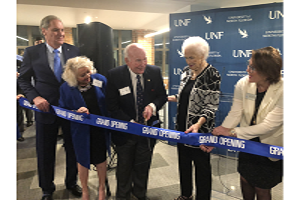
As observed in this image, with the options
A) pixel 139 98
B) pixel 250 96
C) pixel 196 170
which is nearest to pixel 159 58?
pixel 139 98

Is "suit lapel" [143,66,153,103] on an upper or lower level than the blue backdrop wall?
lower

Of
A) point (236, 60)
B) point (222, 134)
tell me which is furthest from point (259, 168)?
point (236, 60)

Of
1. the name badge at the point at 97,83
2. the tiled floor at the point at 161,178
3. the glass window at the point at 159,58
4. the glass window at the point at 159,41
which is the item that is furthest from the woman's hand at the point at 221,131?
the name badge at the point at 97,83

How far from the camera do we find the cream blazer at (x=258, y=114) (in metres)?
1.35

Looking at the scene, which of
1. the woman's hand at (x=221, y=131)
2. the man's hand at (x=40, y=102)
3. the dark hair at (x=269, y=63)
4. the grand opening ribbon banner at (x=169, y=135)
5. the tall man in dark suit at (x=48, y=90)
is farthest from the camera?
the man's hand at (x=40, y=102)

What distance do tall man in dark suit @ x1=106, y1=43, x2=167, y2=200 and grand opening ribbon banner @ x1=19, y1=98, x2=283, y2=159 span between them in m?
0.07

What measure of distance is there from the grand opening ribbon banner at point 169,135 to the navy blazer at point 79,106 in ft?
0.22

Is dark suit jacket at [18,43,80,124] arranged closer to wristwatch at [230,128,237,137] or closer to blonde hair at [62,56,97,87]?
blonde hair at [62,56,97,87]

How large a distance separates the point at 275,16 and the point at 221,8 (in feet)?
1.24

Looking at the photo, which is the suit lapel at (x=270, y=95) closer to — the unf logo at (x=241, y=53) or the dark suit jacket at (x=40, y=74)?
the unf logo at (x=241, y=53)

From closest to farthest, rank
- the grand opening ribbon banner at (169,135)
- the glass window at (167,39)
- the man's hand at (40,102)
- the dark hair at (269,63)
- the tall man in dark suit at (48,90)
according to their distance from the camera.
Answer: the dark hair at (269,63) < the grand opening ribbon banner at (169,135) < the glass window at (167,39) < the tall man in dark suit at (48,90) < the man's hand at (40,102)

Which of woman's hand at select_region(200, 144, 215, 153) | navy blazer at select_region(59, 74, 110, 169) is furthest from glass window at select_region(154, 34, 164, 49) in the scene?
woman's hand at select_region(200, 144, 215, 153)

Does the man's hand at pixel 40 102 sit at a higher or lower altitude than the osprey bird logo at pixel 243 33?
lower

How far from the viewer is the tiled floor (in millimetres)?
1742
